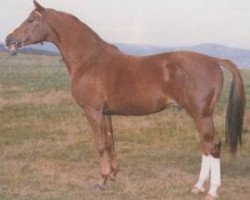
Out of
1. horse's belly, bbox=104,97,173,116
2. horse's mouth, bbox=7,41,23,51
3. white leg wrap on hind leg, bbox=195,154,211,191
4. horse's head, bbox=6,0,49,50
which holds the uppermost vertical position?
horse's head, bbox=6,0,49,50

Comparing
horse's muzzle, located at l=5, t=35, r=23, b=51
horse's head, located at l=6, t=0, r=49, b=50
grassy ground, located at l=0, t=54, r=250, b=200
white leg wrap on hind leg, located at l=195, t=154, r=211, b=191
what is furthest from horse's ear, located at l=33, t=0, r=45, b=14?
white leg wrap on hind leg, located at l=195, t=154, r=211, b=191

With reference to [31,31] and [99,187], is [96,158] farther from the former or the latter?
[31,31]

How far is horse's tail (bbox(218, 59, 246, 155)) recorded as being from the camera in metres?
7.23

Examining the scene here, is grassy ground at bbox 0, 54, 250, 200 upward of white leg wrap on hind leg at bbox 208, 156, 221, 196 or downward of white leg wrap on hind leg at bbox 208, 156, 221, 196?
downward

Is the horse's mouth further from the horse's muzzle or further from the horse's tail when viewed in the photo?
the horse's tail

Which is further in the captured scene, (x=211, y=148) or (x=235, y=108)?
(x=235, y=108)

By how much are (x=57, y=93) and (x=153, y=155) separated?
13.4m

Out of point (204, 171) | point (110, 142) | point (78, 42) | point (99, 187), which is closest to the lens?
point (204, 171)

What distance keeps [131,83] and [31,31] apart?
1.72 meters

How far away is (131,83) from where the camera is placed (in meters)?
7.46

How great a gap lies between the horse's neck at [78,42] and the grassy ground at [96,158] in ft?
5.84

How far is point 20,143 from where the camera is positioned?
39.8 feet

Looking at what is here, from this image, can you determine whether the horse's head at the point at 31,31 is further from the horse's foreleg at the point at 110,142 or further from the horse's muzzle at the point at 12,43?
the horse's foreleg at the point at 110,142

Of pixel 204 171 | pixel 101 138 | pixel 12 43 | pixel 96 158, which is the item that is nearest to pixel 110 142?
pixel 101 138
